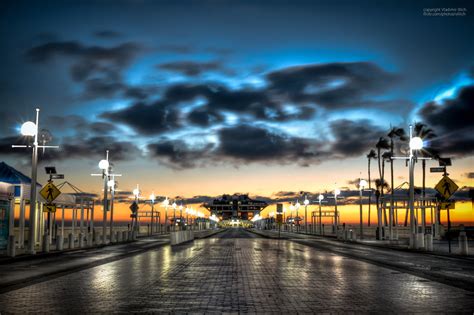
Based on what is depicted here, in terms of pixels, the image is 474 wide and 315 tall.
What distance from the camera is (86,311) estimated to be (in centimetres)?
1005

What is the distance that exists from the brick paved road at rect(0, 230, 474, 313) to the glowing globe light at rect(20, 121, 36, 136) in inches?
527

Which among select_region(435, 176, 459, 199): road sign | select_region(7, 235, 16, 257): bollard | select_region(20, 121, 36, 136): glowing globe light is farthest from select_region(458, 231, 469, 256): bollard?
select_region(20, 121, 36, 136): glowing globe light

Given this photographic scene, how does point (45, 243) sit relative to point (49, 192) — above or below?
below

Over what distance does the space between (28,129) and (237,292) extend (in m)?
20.4

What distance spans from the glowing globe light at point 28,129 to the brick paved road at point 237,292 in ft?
44.0

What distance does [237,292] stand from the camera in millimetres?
12672

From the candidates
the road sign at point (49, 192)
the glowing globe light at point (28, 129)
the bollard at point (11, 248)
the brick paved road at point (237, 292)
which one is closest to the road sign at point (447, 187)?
the brick paved road at point (237, 292)

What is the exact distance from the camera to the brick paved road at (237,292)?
10500mm

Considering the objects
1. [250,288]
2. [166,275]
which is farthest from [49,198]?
[250,288]

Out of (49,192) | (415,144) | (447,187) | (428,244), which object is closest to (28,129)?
(49,192)

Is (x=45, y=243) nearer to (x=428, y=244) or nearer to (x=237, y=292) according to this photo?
(x=237, y=292)

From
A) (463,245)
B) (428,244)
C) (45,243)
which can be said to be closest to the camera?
(463,245)

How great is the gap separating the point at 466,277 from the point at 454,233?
47726 mm

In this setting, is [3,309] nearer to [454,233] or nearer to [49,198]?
[49,198]
